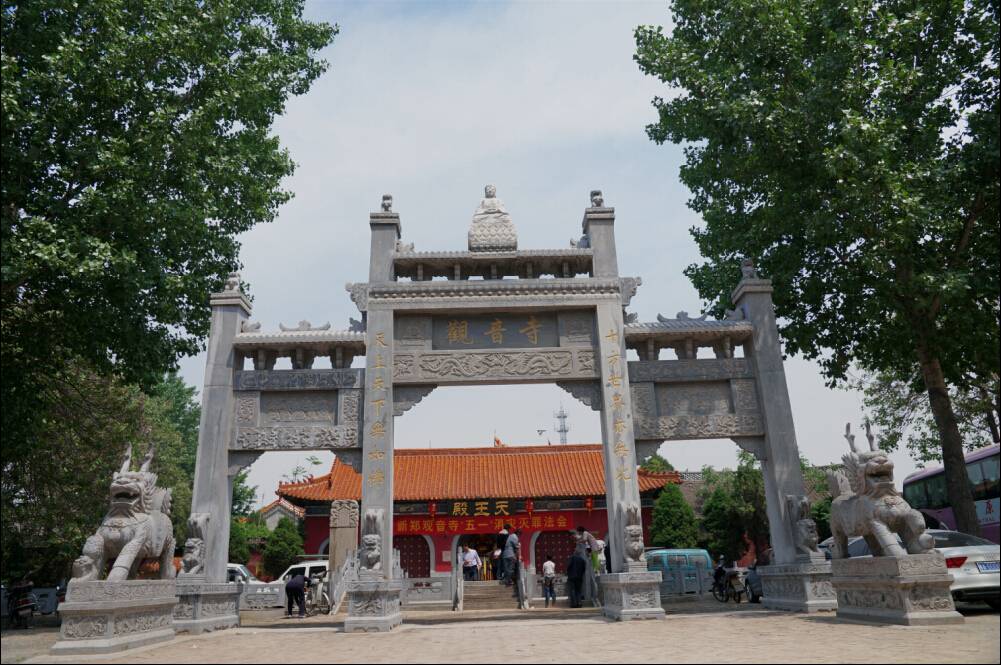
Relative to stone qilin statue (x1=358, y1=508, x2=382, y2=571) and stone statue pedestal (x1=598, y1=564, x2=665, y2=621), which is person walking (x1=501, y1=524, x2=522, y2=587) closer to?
stone statue pedestal (x1=598, y1=564, x2=665, y2=621)

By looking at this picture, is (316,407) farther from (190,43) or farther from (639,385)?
(190,43)

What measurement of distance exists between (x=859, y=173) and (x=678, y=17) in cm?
504

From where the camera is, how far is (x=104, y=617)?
6.89 metres

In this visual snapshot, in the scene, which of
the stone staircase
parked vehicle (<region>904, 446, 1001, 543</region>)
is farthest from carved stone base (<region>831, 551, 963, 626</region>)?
the stone staircase

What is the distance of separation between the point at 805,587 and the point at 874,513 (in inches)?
85.4

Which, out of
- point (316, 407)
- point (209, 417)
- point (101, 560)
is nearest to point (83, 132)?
point (209, 417)

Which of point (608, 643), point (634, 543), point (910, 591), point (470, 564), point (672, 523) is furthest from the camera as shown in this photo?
point (672, 523)

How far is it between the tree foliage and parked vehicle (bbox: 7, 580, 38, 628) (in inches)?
39.9

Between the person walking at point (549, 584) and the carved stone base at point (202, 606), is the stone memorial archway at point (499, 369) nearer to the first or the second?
the carved stone base at point (202, 606)

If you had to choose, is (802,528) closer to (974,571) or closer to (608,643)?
(974,571)

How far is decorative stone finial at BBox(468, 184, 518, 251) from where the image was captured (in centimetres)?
1096

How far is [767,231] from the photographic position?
11672 mm

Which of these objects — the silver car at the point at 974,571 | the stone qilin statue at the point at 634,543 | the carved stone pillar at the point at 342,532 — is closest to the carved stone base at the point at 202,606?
the stone qilin statue at the point at 634,543

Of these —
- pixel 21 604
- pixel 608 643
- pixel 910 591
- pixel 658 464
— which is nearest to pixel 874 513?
pixel 910 591
